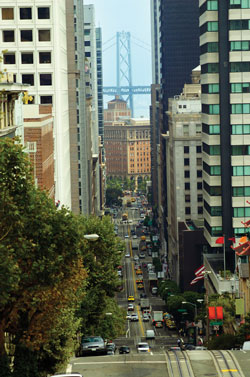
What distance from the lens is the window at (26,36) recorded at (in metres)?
114

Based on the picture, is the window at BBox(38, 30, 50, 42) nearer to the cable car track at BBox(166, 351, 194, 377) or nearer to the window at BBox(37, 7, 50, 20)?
the window at BBox(37, 7, 50, 20)

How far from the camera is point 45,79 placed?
116 meters

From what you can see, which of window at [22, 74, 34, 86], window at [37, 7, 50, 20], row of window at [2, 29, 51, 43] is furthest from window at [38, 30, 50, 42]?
window at [22, 74, 34, 86]

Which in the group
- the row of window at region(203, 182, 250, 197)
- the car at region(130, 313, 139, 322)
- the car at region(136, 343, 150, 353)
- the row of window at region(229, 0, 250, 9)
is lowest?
the car at region(130, 313, 139, 322)

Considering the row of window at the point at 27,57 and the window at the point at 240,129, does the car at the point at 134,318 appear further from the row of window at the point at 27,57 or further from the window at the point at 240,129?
the row of window at the point at 27,57

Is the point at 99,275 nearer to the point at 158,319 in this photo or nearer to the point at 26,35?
the point at 26,35

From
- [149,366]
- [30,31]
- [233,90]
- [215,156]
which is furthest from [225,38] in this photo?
[149,366]

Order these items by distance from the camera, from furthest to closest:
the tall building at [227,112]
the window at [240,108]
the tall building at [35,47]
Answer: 1. the window at [240,108]
2. the tall building at [227,112]
3. the tall building at [35,47]

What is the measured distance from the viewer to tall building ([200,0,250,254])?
143 metres

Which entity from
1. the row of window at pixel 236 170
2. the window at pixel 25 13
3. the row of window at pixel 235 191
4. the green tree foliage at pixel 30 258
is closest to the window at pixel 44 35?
the window at pixel 25 13

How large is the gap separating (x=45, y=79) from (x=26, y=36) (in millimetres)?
5433

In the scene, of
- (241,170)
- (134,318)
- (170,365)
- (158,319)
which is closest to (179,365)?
(170,365)

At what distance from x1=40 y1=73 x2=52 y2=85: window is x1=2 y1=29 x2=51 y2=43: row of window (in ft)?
13.1

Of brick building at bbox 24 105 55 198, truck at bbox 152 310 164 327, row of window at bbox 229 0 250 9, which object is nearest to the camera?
brick building at bbox 24 105 55 198
